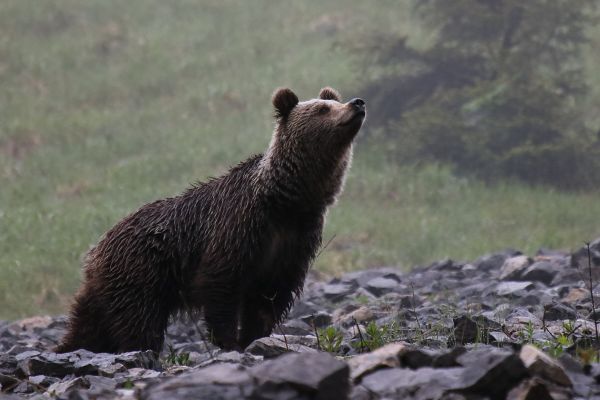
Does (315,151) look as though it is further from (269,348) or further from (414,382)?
(414,382)

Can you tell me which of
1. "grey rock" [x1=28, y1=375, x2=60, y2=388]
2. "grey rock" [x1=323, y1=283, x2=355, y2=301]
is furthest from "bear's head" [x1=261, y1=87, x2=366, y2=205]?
"grey rock" [x1=323, y1=283, x2=355, y2=301]

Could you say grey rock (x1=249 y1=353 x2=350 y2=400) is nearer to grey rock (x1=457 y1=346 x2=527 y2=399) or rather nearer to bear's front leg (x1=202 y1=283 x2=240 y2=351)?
grey rock (x1=457 y1=346 x2=527 y2=399)

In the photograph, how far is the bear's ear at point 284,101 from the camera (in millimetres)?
6121

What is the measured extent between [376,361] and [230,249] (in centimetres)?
214

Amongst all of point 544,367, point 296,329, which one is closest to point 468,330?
point 544,367

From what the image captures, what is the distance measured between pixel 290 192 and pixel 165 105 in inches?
582

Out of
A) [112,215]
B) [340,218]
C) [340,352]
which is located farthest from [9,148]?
[340,352]

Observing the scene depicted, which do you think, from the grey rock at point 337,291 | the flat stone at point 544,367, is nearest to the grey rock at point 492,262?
the grey rock at point 337,291

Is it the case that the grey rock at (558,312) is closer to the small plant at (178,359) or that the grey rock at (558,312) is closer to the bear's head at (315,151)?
the bear's head at (315,151)

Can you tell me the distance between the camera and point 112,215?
12.9 m

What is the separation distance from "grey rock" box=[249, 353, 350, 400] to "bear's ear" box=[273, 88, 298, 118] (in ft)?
10.4

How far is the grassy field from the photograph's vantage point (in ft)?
40.4

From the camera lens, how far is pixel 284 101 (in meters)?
6.12

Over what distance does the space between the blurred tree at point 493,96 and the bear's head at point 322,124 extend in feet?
30.7
